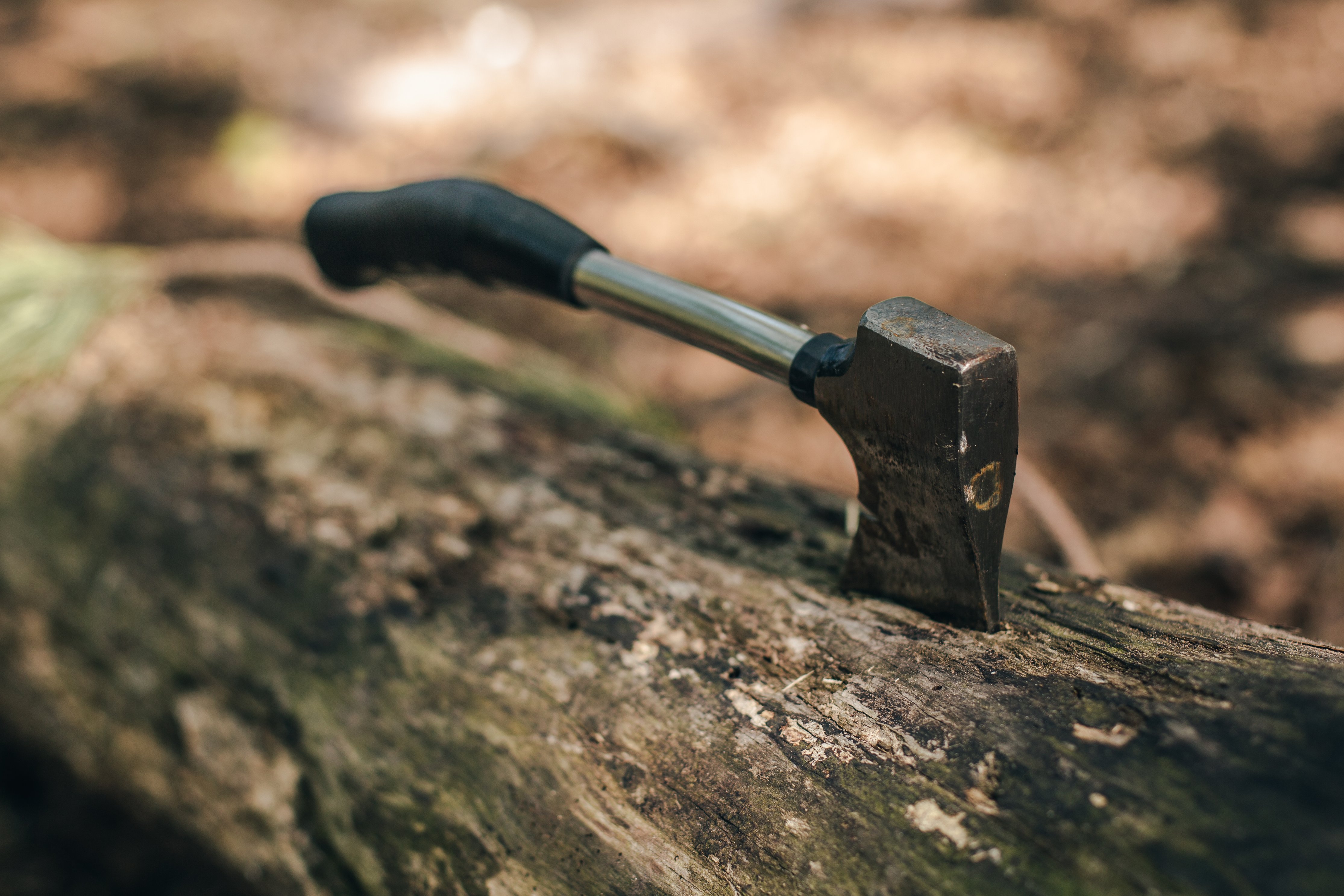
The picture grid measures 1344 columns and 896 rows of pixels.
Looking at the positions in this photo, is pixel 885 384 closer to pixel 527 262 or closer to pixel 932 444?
pixel 932 444

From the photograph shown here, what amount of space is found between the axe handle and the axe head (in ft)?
0.27

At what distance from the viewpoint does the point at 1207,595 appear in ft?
7.02

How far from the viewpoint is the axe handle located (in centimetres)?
104

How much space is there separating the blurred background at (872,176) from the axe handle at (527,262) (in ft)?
4.29

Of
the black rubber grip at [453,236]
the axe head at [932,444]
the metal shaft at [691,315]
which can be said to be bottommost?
the axe head at [932,444]

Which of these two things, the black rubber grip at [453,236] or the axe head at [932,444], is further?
the black rubber grip at [453,236]

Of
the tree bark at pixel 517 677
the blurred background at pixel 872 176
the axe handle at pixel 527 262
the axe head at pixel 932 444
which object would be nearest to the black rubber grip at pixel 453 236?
the axe handle at pixel 527 262

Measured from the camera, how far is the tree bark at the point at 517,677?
76 cm

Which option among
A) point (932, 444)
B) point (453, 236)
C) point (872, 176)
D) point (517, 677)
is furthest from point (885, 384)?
A: point (872, 176)

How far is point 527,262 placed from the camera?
1283 mm

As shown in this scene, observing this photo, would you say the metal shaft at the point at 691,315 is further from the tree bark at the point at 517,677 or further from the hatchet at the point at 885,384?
the tree bark at the point at 517,677

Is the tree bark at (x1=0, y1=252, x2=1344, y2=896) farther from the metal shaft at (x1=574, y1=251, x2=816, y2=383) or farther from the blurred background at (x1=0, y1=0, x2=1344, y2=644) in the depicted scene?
the blurred background at (x1=0, y1=0, x2=1344, y2=644)

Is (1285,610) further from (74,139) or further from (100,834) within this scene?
(74,139)

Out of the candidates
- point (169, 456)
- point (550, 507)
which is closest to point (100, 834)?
point (169, 456)
